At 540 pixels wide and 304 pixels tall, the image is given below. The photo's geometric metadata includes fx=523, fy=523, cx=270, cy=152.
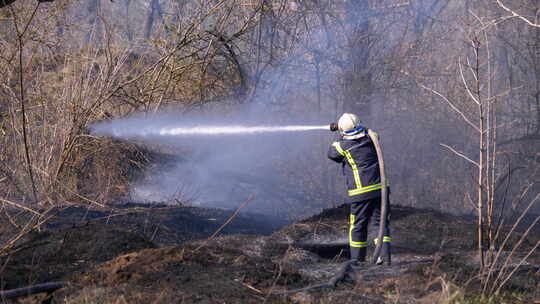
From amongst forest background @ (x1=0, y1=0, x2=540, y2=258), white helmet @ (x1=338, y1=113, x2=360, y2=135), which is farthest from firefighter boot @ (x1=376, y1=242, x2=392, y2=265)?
forest background @ (x1=0, y1=0, x2=540, y2=258)

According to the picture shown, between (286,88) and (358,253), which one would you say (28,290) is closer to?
(358,253)

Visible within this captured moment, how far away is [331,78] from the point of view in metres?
14.4

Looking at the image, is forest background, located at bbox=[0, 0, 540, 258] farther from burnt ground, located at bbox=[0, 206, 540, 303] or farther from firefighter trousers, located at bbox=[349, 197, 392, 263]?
firefighter trousers, located at bbox=[349, 197, 392, 263]

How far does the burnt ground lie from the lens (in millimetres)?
4059

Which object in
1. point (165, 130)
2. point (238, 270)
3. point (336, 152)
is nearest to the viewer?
point (238, 270)

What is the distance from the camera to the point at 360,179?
20.1 ft

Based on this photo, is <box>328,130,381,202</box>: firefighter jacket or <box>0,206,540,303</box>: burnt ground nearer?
<box>0,206,540,303</box>: burnt ground

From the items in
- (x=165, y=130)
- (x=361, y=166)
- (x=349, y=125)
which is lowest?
(x=361, y=166)

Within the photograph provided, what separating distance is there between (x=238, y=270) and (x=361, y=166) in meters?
2.11

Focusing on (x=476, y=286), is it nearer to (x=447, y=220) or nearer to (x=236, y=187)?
(x=447, y=220)

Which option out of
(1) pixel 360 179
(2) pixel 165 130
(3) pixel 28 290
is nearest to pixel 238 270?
(3) pixel 28 290

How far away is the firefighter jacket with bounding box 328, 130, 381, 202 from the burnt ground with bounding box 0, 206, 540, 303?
0.87 meters

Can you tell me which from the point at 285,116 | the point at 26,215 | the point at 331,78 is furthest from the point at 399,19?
the point at 26,215

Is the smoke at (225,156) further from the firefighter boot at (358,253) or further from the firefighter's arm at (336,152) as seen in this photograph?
the firefighter boot at (358,253)
